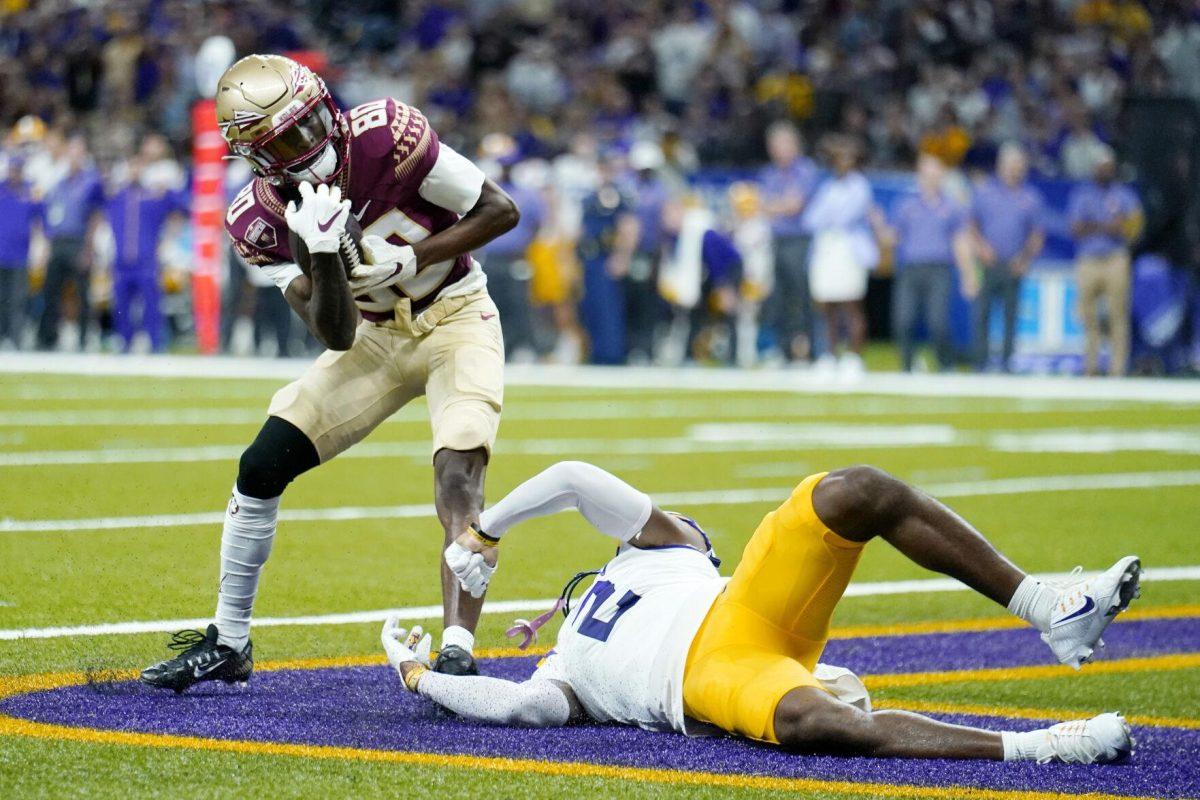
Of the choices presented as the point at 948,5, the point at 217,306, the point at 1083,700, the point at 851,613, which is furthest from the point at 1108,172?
the point at 1083,700

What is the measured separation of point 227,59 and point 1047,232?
8935 millimetres

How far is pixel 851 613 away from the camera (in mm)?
7320

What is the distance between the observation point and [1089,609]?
4613mm

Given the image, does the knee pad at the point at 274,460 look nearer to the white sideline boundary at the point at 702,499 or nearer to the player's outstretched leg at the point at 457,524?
the player's outstretched leg at the point at 457,524

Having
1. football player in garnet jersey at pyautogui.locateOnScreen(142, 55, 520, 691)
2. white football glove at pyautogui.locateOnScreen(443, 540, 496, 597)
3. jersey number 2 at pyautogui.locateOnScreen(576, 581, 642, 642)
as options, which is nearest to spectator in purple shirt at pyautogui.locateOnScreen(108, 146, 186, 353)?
football player in garnet jersey at pyautogui.locateOnScreen(142, 55, 520, 691)

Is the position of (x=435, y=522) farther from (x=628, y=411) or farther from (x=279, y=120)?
(x=628, y=411)

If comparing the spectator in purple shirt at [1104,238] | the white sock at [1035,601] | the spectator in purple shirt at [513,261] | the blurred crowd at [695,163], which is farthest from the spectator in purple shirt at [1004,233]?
the white sock at [1035,601]

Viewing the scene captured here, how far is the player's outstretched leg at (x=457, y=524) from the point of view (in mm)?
5387

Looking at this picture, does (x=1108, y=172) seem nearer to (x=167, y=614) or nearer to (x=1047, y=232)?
(x=1047, y=232)

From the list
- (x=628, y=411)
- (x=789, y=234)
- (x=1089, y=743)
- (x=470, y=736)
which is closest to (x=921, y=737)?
(x=1089, y=743)

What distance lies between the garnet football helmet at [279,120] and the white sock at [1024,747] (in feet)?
8.26

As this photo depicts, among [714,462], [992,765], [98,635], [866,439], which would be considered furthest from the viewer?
[866,439]

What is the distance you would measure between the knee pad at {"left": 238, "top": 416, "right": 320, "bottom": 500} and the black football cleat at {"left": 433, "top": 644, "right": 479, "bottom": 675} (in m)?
0.73

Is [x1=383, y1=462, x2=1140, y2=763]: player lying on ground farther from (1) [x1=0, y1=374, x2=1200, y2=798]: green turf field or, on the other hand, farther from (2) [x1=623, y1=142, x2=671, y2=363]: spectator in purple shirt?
(2) [x1=623, y1=142, x2=671, y2=363]: spectator in purple shirt
